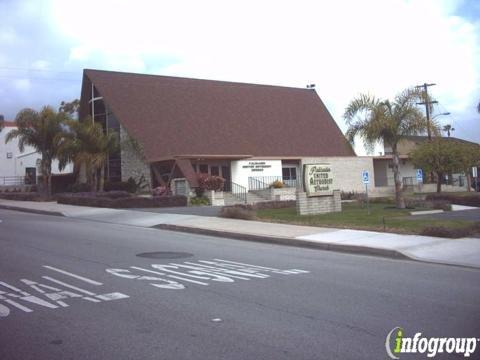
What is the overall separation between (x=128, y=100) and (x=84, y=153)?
7.37 metres

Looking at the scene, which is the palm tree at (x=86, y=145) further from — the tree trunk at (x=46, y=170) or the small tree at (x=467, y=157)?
the small tree at (x=467, y=157)

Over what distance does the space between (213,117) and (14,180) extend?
2364 centimetres

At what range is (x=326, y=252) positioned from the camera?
13.3 m

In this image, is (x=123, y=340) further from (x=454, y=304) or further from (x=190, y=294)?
(x=454, y=304)

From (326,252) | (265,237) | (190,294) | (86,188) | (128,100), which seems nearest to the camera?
(190,294)

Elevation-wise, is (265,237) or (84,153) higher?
(84,153)

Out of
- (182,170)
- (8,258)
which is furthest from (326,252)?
(182,170)

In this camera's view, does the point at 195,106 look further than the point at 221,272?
Yes

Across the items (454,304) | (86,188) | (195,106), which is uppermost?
(195,106)

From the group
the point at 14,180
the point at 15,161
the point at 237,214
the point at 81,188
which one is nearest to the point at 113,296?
the point at 237,214

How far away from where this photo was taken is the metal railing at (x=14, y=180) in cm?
5128

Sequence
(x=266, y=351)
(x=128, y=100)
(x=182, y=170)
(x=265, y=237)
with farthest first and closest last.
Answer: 1. (x=128, y=100)
2. (x=182, y=170)
3. (x=265, y=237)
4. (x=266, y=351)

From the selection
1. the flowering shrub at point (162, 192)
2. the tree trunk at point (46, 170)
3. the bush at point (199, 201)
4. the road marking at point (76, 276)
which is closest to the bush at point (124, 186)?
the tree trunk at point (46, 170)
